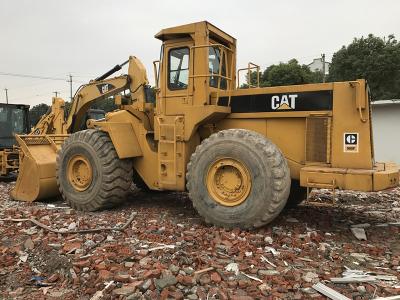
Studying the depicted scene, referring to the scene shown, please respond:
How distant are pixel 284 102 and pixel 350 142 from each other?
3.37 ft

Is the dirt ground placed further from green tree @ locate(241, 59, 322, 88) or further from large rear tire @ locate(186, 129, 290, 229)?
green tree @ locate(241, 59, 322, 88)

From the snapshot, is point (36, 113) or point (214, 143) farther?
point (36, 113)

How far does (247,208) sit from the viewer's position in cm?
529

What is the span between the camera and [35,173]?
7.48 meters

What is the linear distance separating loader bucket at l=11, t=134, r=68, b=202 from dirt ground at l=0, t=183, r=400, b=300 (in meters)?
0.85

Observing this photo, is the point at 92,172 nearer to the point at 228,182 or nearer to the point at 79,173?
the point at 79,173

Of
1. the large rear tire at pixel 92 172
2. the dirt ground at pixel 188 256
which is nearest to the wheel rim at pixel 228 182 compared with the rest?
the dirt ground at pixel 188 256

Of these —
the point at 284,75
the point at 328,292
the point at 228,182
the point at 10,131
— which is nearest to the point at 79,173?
the point at 228,182

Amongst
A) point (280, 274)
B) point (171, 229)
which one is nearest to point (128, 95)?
point (171, 229)

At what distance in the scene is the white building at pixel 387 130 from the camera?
15945mm

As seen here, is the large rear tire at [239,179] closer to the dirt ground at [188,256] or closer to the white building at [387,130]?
the dirt ground at [188,256]

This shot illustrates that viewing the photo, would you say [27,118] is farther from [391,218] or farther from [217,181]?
[391,218]

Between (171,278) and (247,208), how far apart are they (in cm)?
176

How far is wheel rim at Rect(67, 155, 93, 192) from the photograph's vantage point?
22.6 ft
